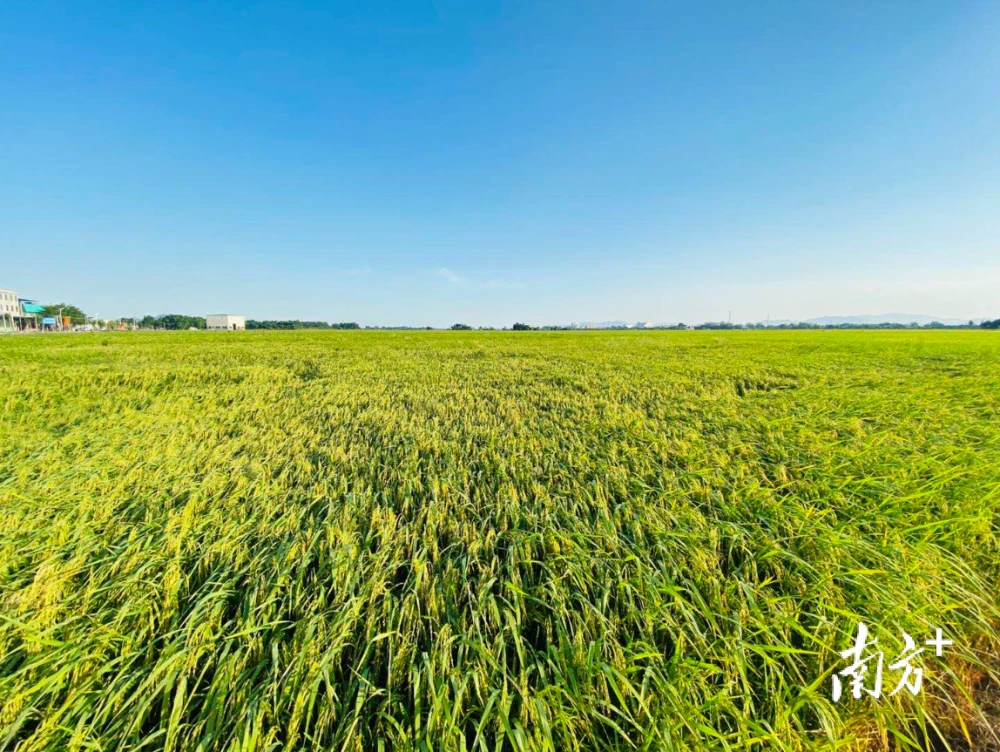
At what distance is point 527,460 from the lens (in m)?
3.56

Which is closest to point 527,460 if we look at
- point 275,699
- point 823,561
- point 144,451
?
point 823,561

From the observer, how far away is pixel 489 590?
1.92 meters

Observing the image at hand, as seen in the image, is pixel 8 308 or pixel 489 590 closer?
pixel 489 590

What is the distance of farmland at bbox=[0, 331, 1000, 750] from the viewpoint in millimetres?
1386

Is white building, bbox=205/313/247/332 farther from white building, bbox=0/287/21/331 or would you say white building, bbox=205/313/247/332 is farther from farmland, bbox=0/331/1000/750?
farmland, bbox=0/331/1000/750

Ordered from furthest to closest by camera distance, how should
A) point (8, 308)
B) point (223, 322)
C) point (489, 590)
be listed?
point (223, 322)
point (8, 308)
point (489, 590)

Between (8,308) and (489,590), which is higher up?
(8,308)

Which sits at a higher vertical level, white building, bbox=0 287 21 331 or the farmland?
white building, bbox=0 287 21 331

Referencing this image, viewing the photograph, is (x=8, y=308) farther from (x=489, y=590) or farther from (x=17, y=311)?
(x=489, y=590)

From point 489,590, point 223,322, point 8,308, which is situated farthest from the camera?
point 223,322

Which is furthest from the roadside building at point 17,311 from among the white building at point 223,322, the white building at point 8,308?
the white building at point 223,322

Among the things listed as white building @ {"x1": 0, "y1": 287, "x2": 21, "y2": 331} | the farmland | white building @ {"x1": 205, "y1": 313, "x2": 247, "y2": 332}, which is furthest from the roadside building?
the farmland

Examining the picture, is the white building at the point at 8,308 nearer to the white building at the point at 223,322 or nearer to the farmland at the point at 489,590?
the white building at the point at 223,322

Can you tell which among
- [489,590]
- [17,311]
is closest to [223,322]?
[17,311]
